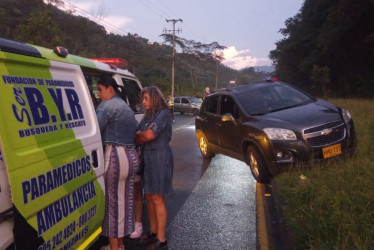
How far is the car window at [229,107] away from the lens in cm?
744

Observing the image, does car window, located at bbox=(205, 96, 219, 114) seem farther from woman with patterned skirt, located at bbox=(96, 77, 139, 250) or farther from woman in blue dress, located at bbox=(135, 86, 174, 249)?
woman with patterned skirt, located at bbox=(96, 77, 139, 250)

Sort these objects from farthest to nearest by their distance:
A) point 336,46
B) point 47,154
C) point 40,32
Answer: point 336,46 → point 40,32 → point 47,154

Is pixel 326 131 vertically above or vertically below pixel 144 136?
below

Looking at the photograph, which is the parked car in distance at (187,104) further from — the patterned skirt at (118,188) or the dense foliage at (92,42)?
the patterned skirt at (118,188)

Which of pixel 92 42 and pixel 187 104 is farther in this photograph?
pixel 92 42

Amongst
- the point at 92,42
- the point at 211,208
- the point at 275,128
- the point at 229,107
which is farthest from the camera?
the point at 92,42

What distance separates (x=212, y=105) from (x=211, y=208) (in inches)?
150

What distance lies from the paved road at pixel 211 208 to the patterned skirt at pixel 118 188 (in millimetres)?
627

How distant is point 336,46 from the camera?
121ft

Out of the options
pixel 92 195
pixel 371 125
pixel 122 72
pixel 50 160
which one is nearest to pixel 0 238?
pixel 50 160

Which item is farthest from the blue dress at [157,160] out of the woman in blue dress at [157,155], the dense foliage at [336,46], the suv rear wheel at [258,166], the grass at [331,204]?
the dense foliage at [336,46]

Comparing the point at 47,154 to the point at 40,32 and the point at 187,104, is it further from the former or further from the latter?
the point at 187,104

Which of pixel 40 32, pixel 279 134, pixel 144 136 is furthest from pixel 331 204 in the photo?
pixel 40 32

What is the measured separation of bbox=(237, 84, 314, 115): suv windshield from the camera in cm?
718
